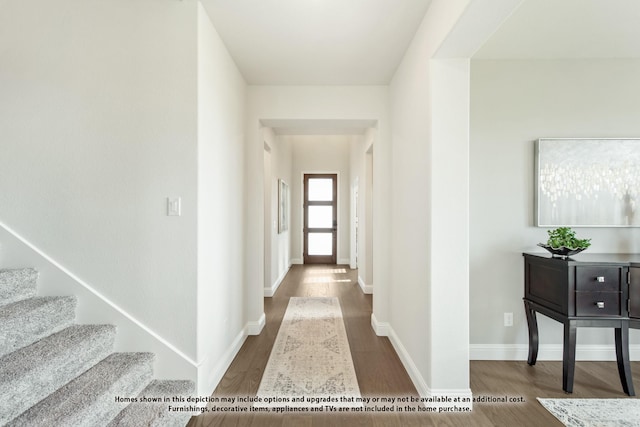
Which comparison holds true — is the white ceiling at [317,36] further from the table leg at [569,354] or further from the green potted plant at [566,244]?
the table leg at [569,354]

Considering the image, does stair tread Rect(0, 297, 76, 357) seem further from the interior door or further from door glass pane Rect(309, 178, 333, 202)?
door glass pane Rect(309, 178, 333, 202)

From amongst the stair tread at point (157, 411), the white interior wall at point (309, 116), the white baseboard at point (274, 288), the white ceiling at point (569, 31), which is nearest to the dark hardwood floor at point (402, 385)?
the stair tread at point (157, 411)

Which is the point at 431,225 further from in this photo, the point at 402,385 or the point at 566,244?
the point at 402,385

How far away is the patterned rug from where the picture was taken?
79.1 inches

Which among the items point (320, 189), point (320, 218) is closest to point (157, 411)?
point (320, 218)

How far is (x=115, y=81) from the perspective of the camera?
2.12 meters

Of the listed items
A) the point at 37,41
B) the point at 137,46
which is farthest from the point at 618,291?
the point at 37,41

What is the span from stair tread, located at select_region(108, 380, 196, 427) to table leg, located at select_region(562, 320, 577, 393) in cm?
261

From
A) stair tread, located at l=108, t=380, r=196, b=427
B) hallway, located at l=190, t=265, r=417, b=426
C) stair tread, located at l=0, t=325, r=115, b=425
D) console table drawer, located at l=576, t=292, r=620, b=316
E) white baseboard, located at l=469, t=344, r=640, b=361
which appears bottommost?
hallway, located at l=190, t=265, r=417, b=426

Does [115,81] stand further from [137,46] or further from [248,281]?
[248,281]

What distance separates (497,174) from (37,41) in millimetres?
3645

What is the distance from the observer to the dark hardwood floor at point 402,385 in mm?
2018

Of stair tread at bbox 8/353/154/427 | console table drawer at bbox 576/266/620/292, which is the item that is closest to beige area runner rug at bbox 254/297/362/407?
stair tread at bbox 8/353/154/427

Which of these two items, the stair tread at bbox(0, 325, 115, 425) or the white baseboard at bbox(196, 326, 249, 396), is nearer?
the stair tread at bbox(0, 325, 115, 425)
